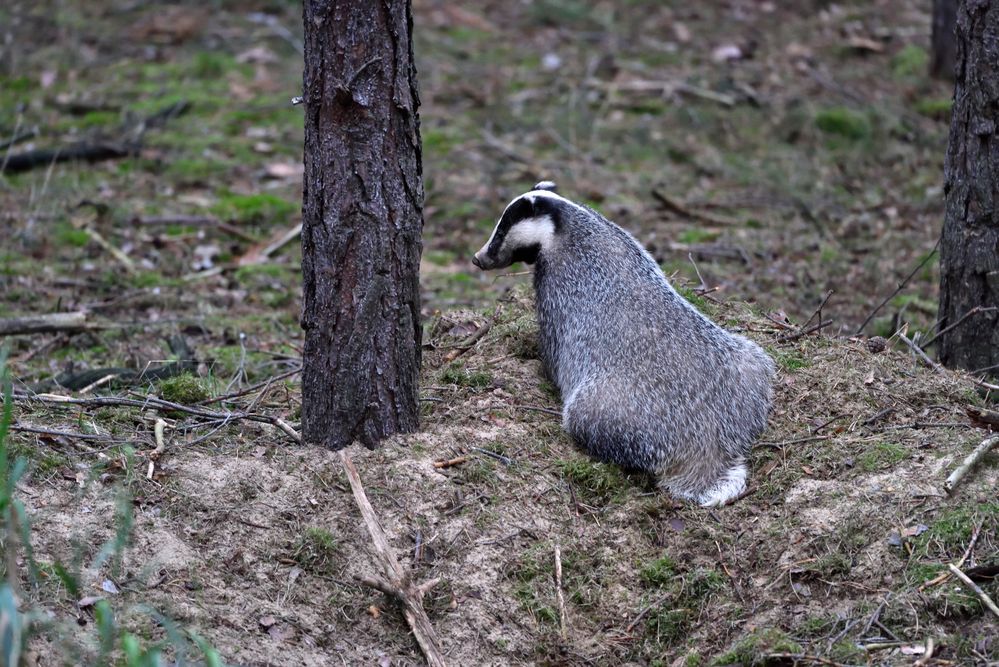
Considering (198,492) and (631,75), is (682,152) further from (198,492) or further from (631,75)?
(198,492)

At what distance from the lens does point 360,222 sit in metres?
4.70

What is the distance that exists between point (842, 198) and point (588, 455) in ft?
19.6

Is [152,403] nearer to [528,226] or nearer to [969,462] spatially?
[528,226]

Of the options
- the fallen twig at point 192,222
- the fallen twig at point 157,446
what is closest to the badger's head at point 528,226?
the fallen twig at point 157,446

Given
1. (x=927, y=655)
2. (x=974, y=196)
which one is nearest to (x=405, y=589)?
(x=927, y=655)

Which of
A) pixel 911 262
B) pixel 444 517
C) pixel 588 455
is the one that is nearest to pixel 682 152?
pixel 911 262

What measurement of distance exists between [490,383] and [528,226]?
35.9 inches

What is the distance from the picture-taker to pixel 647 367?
209 inches

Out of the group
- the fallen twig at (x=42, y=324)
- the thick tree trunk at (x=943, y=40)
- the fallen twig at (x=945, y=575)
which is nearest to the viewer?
the fallen twig at (x=945, y=575)

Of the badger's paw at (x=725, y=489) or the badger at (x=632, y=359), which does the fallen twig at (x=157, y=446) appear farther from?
the badger's paw at (x=725, y=489)

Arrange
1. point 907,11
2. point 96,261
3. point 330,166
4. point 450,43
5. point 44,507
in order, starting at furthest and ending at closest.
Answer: point 907,11 < point 450,43 < point 96,261 < point 330,166 < point 44,507

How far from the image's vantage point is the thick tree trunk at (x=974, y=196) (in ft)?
19.1

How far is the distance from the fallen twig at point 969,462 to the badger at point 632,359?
915mm

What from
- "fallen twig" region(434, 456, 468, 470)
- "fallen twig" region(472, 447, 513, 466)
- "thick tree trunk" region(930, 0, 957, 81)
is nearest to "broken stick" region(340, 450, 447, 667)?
"fallen twig" region(434, 456, 468, 470)
